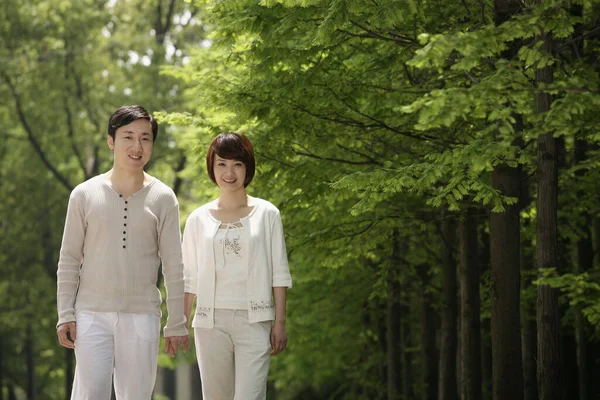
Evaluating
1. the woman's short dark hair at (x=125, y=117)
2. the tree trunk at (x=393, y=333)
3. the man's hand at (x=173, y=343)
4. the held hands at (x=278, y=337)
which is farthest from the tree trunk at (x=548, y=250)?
the tree trunk at (x=393, y=333)

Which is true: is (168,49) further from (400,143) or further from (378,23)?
(378,23)

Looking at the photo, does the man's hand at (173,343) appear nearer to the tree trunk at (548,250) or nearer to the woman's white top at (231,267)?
the woman's white top at (231,267)

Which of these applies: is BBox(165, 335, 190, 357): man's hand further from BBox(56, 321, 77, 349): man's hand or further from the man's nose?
the man's nose

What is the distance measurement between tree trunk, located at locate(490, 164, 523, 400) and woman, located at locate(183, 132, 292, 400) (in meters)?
3.27

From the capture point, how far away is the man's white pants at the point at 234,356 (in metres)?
6.67

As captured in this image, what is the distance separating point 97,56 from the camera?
98.4 ft

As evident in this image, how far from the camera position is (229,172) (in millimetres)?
6914

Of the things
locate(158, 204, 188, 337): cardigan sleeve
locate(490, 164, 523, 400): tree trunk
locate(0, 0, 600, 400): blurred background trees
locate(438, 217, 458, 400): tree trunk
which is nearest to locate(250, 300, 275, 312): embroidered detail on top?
locate(158, 204, 188, 337): cardigan sleeve

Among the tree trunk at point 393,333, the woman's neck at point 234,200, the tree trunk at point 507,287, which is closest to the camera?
the woman's neck at point 234,200

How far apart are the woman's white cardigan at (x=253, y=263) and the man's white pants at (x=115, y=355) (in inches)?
17.8

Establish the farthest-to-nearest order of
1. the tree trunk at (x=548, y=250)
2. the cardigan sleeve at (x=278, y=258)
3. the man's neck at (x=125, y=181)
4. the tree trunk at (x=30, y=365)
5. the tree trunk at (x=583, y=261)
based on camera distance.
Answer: the tree trunk at (x=30, y=365)
the tree trunk at (x=583, y=261)
the tree trunk at (x=548, y=250)
the cardigan sleeve at (x=278, y=258)
the man's neck at (x=125, y=181)

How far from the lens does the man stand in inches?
249

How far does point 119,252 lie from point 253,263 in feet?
A: 2.84

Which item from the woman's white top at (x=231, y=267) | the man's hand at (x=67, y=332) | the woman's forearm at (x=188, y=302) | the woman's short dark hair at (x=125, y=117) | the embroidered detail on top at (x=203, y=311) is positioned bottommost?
the man's hand at (x=67, y=332)
